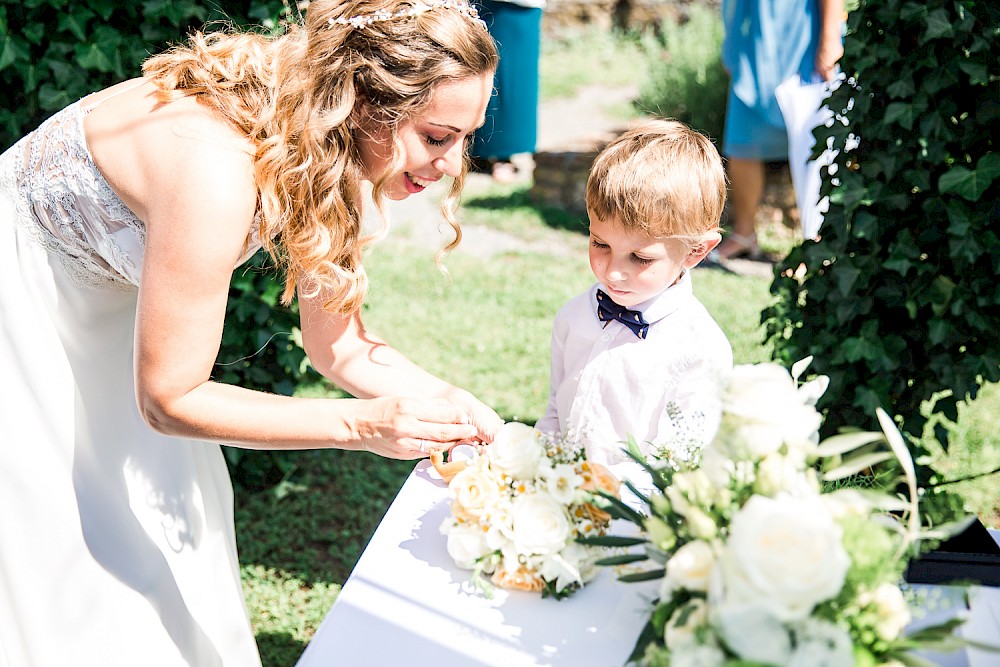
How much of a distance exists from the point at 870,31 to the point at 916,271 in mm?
699

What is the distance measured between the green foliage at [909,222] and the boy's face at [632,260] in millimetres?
737

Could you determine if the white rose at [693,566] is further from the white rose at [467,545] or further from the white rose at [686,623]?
the white rose at [467,545]

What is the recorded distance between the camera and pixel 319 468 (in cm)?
378

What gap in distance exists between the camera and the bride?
5.67 feet

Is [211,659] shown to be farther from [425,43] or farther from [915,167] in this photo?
[915,167]

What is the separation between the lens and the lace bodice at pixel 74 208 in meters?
1.93

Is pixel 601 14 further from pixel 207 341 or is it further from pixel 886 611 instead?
pixel 886 611

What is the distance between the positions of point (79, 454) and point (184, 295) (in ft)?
2.00

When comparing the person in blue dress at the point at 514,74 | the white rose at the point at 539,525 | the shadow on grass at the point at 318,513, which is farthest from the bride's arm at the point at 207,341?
the person in blue dress at the point at 514,74

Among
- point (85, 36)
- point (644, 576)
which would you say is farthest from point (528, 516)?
point (85, 36)

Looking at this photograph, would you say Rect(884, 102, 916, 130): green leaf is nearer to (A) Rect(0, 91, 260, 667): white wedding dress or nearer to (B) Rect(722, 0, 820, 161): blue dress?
(A) Rect(0, 91, 260, 667): white wedding dress

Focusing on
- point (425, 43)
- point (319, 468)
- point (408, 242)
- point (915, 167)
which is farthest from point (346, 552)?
point (408, 242)

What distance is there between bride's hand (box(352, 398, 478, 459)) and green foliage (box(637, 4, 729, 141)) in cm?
465

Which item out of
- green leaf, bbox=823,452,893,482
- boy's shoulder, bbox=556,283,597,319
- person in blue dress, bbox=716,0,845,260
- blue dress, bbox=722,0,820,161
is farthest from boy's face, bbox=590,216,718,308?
blue dress, bbox=722,0,820,161
